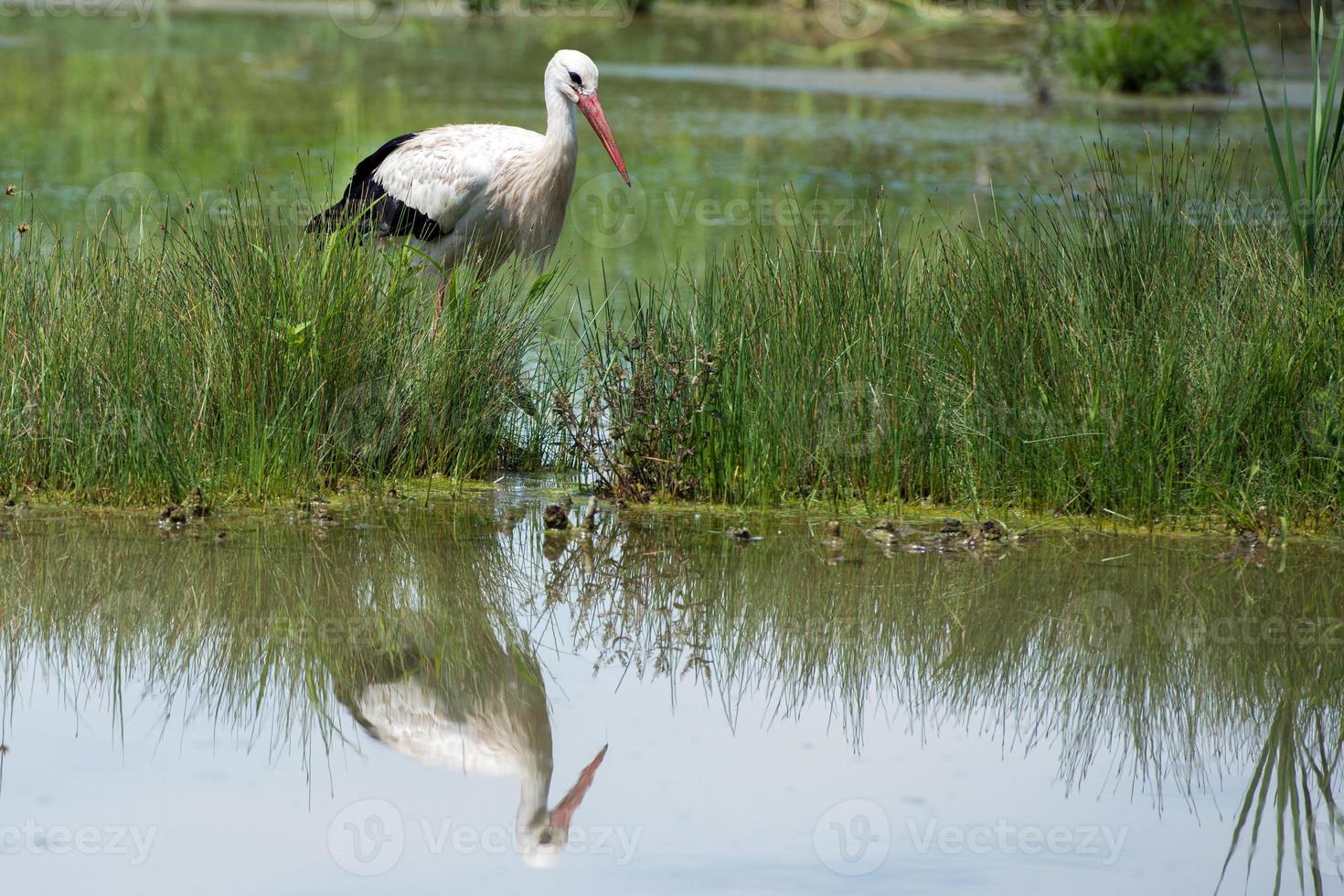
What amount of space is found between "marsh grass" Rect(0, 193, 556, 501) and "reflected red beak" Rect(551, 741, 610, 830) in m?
2.27

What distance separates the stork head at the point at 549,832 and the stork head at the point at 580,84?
13.2 feet

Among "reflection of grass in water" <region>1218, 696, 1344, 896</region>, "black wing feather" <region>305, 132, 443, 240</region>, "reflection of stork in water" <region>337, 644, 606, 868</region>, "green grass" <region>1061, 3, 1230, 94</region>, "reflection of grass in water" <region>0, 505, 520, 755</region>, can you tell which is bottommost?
Result: "reflection of grass in water" <region>1218, 696, 1344, 896</region>

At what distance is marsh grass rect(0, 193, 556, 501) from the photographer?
582 cm

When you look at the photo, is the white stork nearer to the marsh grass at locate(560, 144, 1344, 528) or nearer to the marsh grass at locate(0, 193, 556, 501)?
the marsh grass at locate(0, 193, 556, 501)

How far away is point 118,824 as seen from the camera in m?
3.57

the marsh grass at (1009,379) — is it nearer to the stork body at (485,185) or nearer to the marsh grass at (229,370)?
the marsh grass at (229,370)

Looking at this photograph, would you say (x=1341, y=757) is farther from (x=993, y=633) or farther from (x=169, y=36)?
(x=169, y=36)

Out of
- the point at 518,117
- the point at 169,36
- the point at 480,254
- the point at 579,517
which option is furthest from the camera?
the point at 169,36

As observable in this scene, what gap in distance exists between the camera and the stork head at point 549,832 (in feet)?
Result: 11.7

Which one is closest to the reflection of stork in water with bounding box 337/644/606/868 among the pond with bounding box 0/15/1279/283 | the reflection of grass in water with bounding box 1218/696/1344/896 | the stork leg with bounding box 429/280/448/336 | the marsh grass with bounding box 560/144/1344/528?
the reflection of grass in water with bounding box 1218/696/1344/896

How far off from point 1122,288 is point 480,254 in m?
2.95

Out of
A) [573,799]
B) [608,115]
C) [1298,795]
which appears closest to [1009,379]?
[1298,795]

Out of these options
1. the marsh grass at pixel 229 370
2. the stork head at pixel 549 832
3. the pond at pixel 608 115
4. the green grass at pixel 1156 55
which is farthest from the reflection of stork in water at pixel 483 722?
the green grass at pixel 1156 55

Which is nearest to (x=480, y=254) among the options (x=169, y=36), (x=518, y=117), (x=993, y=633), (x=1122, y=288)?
(x=1122, y=288)
